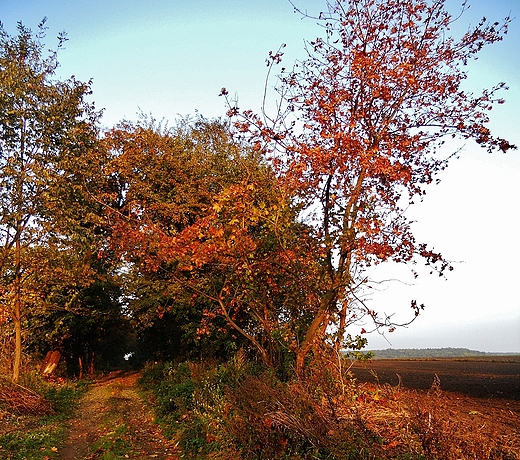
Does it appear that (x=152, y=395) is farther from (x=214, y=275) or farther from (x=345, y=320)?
(x=345, y=320)

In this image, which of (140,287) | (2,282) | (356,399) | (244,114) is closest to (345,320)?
(356,399)

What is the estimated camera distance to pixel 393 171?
8812mm

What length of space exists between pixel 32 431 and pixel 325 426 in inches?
300

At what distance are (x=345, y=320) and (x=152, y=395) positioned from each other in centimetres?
1005

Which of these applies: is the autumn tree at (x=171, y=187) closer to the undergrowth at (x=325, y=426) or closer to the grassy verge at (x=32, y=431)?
the grassy verge at (x=32, y=431)

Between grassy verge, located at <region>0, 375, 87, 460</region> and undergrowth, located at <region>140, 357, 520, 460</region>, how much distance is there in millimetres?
2687

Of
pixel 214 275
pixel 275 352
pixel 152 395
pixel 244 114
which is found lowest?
pixel 152 395

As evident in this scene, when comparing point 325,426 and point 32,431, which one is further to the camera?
point 32,431

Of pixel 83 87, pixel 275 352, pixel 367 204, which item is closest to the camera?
pixel 367 204

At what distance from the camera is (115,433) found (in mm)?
10875

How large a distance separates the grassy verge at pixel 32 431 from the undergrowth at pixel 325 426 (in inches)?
106

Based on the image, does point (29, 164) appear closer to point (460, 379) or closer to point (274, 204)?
point (274, 204)

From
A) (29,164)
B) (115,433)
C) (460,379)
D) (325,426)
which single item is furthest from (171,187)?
(460,379)

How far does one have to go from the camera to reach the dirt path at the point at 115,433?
29.8 ft
